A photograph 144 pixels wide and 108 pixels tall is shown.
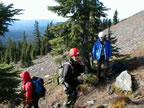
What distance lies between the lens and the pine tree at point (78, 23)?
1012 centimetres

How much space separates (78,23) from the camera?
10.6 m

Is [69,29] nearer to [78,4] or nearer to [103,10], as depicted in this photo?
[78,4]

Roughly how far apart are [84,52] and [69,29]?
4.90 ft

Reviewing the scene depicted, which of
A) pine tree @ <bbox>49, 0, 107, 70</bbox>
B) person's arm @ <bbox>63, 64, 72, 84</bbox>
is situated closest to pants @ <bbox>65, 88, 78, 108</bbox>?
person's arm @ <bbox>63, 64, 72, 84</bbox>

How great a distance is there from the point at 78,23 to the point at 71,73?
471 centimetres

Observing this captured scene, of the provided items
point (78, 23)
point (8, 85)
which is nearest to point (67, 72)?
point (8, 85)

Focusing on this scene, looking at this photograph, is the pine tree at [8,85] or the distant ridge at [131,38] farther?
the distant ridge at [131,38]

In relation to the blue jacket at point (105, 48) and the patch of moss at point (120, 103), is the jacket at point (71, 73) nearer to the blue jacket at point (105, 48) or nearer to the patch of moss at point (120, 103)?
the patch of moss at point (120, 103)

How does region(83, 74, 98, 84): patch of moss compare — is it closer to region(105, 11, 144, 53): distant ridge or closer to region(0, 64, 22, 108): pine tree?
region(0, 64, 22, 108): pine tree

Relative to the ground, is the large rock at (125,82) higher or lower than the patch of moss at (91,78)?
higher

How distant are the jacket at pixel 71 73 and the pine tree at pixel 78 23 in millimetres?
3733

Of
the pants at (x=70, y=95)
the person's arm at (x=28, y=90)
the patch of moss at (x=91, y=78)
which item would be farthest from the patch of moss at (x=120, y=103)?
the patch of moss at (x=91, y=78)

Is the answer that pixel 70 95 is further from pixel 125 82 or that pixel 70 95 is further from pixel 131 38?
pixel 131 38

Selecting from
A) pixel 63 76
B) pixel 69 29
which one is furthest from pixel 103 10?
pixel 63 76
